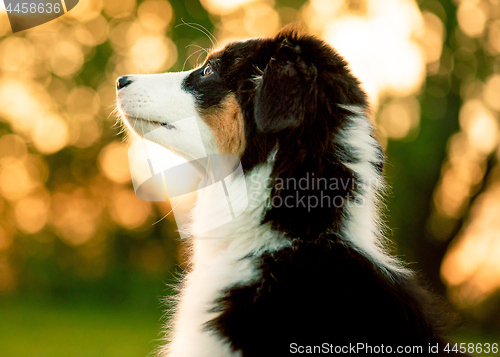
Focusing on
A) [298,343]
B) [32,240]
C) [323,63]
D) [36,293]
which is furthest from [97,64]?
[298,343]

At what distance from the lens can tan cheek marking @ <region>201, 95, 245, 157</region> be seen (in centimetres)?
264

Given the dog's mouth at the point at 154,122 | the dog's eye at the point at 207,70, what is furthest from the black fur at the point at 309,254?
the dog's mouth at the point at 154,122

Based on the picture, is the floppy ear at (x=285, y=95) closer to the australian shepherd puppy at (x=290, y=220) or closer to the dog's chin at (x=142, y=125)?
the australian shepherd puppy at (x=290, y=220)

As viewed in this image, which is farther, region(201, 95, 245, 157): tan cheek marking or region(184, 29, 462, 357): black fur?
region(201, 95, 245, 157): tan cheek marking

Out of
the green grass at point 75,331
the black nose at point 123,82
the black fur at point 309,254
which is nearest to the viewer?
the black fur at point 309,254

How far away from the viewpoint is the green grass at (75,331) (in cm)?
584

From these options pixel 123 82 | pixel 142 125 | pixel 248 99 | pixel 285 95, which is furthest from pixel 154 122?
pixel 285 95

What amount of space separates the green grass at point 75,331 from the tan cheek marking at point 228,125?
2.66m

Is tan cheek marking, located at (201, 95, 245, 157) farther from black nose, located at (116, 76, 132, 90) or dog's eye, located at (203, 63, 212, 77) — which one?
black nose, located at (116, 76, 132, 90)

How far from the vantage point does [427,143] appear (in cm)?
889

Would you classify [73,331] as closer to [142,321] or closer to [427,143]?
[142,321]

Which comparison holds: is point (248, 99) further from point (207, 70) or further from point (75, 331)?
point (75, 331)

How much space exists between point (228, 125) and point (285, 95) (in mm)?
495

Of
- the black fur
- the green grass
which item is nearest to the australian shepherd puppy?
the black fur
